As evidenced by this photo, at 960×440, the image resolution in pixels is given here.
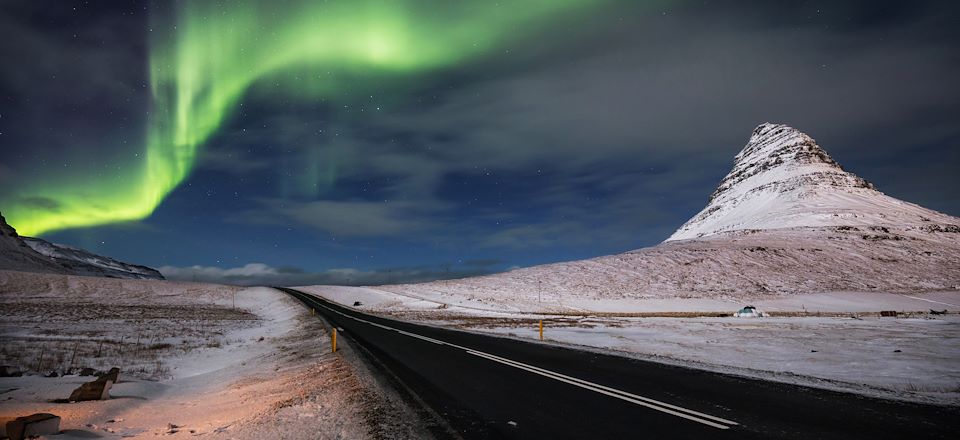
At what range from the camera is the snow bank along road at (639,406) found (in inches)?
277

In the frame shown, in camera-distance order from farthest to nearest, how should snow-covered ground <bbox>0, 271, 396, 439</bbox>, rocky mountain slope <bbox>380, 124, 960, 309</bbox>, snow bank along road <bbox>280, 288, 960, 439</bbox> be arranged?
1. rocky mountain slope <bbox>380, 124, 960, 309</bbox>
2. snow-covered ground <bbox>0, 271, 396, 439</bbox>
3. snow bank along road <bbox>280, 288, 960, 439</bbox>

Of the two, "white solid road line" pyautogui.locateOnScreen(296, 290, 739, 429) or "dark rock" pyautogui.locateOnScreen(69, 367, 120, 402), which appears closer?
"white solid road line" pyautogui.locateOnScreen(296, 290, 739, 429)

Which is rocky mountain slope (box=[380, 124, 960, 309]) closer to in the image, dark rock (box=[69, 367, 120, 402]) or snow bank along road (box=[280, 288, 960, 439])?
snow bank along road (box=[280, 288, 960, 439])

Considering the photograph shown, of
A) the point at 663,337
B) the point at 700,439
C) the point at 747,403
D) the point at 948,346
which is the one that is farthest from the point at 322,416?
the point at 948,346

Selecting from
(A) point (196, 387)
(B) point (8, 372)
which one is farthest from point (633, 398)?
(B) point (8, 372)

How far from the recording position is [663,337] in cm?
2552

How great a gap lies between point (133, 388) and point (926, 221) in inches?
7867

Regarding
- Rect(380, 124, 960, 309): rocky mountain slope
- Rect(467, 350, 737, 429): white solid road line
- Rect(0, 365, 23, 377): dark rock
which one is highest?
Rect(380, 124, 960, 309): rocky mountain slope

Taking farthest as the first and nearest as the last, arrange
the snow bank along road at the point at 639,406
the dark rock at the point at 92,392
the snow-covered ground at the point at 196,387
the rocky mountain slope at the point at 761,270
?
the rocky mountain slope at the point at 761,270
the dark rock at the point at 92,392
the snow-covered ground at the point at 196,387
the snow bank along road at the point at 639,406

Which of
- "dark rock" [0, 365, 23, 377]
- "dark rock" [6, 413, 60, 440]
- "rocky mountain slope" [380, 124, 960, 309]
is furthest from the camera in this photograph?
"rocky mountain slope" [380, 124, 960, 309]

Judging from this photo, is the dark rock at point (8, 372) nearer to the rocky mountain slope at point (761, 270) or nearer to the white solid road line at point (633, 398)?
the white solid road line at point (633, 398)

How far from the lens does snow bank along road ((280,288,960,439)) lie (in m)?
7.02

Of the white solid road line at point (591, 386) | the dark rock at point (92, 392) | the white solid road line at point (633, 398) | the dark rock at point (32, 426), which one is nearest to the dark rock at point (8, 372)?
the dark rock at point (92, 392)

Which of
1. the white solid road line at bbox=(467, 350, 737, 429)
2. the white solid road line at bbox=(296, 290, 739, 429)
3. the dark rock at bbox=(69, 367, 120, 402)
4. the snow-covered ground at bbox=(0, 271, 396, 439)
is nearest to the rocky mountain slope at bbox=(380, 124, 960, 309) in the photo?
the snow-covered ground at bbox=(0, 271, 396, 439)
